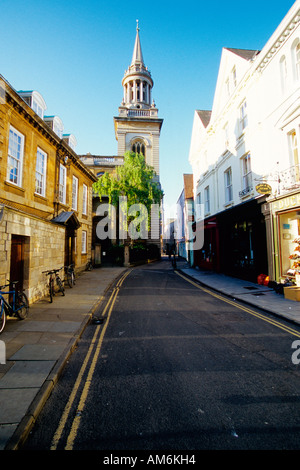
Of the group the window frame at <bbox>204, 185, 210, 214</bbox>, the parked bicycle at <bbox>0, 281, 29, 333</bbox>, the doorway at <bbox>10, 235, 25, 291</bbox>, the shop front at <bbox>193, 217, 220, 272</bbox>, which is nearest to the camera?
the parked bicycle at <bbox>0, 281, 29, 333</bbox>

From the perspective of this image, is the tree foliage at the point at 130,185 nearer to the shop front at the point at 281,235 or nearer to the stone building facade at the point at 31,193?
the stone building facade at the point at 31,193

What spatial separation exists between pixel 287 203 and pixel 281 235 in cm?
169

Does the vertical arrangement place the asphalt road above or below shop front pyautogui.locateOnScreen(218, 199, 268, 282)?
below

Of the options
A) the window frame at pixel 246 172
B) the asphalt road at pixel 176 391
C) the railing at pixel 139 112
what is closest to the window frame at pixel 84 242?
the window frame at pixel 246 172

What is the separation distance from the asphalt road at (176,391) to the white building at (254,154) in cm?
684

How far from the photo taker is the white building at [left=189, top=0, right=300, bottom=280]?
10.7 metres

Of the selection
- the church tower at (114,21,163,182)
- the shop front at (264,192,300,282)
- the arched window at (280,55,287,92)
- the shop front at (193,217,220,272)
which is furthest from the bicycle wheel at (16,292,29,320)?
the church tower at (114,21,163,182)

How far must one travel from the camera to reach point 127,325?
6.50 m

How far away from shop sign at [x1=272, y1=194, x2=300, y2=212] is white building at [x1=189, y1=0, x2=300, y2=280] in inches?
1.8

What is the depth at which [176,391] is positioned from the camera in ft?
11.4

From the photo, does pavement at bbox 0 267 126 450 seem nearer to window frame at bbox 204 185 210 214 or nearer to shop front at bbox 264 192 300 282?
shop front at bbox 264 192 300 282

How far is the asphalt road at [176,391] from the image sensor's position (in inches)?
103

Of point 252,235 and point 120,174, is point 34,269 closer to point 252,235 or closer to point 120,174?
point 252,235
